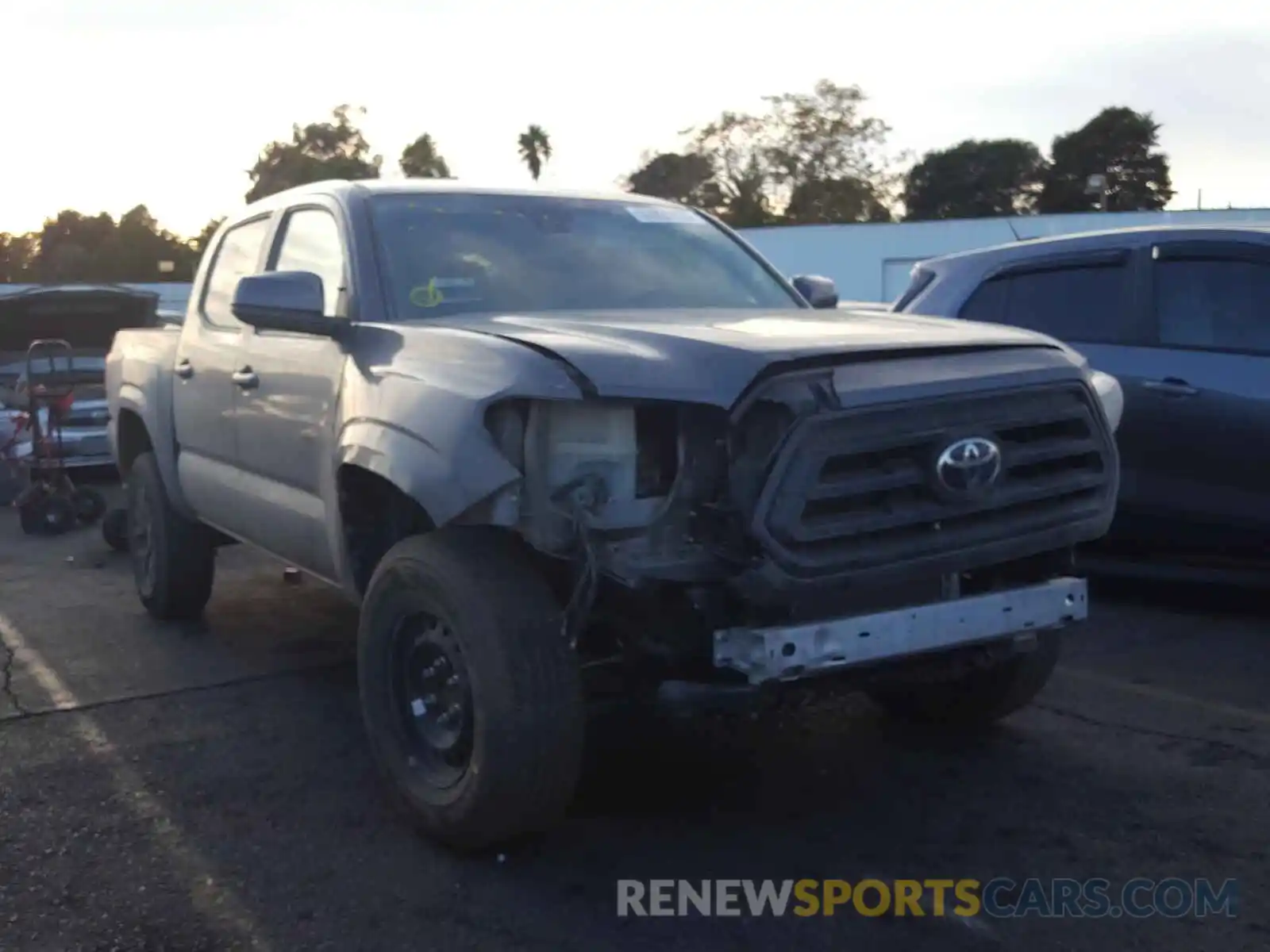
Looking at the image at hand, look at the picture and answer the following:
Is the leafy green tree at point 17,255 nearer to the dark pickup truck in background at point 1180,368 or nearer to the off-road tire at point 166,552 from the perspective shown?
the off-road tire at point 166,552

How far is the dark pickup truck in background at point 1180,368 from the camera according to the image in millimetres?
6137

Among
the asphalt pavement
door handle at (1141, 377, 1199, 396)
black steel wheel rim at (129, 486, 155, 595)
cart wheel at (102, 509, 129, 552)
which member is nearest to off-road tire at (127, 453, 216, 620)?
black steel wheel rim at (129, 486, 155, 595)

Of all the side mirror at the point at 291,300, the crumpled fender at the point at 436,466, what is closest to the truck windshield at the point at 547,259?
the side mirror at the point at 291,300

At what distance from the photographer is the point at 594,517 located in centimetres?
359

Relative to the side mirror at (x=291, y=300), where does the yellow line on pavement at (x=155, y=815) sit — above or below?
below

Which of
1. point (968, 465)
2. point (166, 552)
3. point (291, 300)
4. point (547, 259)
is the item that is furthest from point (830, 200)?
point (968, 465)

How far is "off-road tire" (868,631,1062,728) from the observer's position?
4.74 metres

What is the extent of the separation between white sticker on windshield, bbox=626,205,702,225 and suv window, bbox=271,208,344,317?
1113 mm

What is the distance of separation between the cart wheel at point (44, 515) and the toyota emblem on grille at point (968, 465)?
808 centimetres

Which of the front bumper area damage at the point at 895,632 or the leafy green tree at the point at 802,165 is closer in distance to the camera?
the front bumper area damage at the point at 895,632

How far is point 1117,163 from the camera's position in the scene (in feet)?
232

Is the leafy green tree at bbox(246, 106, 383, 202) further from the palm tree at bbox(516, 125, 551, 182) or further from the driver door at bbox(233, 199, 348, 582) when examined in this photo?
the driver door at bbox(233, 199, 348, 582)

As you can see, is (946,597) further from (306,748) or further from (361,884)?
(306,748)

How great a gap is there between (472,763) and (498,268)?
1825 mm
